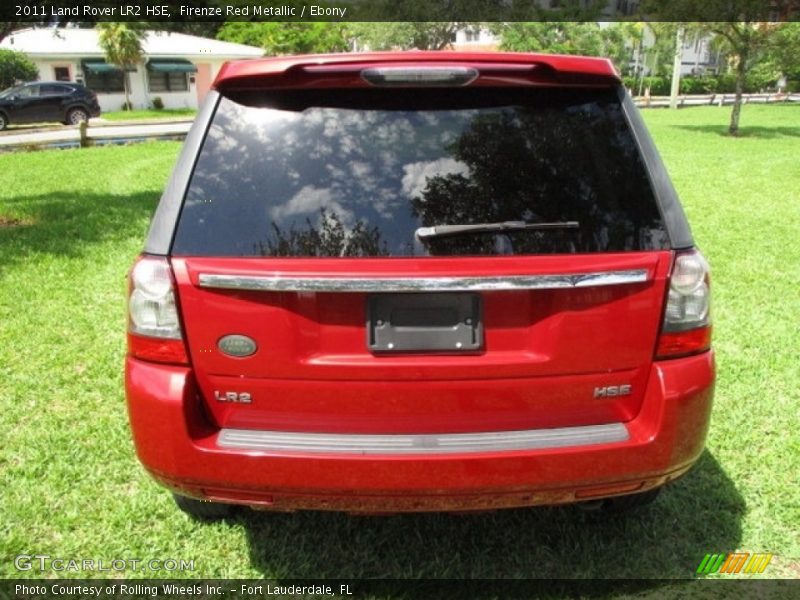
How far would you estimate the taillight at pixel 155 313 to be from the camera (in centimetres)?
210

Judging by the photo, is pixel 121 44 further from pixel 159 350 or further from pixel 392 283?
pixel 392 283

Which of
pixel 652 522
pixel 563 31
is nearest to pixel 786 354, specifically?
pixel 652 522

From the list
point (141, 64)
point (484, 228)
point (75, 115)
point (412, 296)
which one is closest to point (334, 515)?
point (412, 296)

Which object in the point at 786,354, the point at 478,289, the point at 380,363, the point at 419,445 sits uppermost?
the point at 478,289

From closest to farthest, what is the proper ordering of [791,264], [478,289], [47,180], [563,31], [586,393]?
[478,289]
[586,393]
[791,264]
[47,180]
[563,31]

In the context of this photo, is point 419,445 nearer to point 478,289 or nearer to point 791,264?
point 478,289

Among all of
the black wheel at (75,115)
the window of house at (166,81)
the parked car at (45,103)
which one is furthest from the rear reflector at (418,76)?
the window of house at (166,81)

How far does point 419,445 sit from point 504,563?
0.91 metres

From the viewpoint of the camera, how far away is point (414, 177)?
2092mm

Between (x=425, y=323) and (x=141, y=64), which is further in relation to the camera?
(x=141, y=64)

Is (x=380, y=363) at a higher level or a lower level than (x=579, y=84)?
lower

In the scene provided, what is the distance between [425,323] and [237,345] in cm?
57

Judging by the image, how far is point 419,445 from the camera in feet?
6.81

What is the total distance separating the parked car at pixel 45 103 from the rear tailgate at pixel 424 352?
87.7ft
